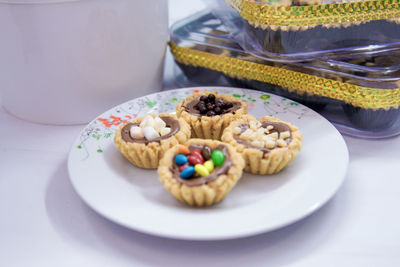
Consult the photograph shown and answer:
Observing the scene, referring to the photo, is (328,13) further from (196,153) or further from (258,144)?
(196,153)

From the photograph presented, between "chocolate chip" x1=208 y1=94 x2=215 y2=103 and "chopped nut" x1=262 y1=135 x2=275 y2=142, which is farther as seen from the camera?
"chocolate chip" x1=208 y1=94 x2=215 y2=103

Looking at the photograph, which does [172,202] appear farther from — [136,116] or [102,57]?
[102,57]

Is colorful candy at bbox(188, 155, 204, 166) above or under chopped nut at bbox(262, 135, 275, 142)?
above

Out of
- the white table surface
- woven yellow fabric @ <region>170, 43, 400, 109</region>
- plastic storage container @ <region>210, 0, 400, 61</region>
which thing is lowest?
the white table surface

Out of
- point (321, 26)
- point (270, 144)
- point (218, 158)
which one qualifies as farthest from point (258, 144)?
point (321, 26)

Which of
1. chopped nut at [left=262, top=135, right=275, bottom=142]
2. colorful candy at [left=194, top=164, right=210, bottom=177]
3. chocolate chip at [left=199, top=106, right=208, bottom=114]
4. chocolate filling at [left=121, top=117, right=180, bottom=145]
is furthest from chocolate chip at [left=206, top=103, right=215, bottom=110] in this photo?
colorful candy at [left=194, top=164, right=210, bottom=177]

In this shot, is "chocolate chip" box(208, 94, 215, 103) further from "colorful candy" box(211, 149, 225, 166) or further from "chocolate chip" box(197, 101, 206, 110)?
"colorful candy" box(211, 149, 225, 166)

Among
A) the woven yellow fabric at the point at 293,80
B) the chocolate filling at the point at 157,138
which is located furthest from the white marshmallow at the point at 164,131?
the woven yellow fabric at the point at 293,80
